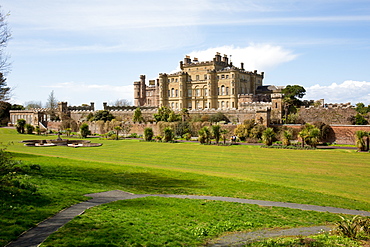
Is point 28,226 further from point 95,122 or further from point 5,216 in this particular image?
point 95,122

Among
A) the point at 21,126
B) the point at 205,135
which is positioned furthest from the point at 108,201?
the point at 21,126

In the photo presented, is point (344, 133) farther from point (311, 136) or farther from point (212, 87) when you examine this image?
point (212, 87)

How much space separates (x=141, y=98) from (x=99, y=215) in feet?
287

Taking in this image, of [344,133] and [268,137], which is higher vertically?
[344,133]

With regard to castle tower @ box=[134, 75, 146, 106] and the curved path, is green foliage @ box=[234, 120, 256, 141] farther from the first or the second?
castle tower @ box=[134, 75, 146, 106]

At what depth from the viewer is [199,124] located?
53750 millimetres

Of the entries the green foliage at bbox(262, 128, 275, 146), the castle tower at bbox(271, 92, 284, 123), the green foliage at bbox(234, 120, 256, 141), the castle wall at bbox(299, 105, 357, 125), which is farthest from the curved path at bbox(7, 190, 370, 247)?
the castle tower at bbox(271, 92, 284, 123)

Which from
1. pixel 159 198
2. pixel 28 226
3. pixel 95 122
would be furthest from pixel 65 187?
pixel 95 122

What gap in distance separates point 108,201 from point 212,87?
6205cm

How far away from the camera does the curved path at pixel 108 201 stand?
8.53m

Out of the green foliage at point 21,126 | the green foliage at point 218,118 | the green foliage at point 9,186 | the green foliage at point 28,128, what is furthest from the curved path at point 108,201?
the green foliage at point 21,126

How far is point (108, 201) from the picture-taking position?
12.6 metres

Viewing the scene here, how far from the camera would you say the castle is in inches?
2785

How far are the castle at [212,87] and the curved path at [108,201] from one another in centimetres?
5389
